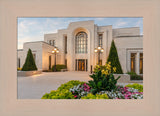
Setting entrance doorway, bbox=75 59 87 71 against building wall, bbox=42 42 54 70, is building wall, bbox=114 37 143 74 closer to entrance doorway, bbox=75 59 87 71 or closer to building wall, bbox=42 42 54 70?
entrance doorway, bbox=75 59 87 71

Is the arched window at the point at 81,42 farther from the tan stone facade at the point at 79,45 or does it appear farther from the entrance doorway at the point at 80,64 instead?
the entrance doorway at the point at 80,64

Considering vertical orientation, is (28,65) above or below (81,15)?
below

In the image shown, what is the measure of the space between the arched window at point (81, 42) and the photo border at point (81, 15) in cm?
1258

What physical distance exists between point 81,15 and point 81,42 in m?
12.8

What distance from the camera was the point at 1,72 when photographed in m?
1.72

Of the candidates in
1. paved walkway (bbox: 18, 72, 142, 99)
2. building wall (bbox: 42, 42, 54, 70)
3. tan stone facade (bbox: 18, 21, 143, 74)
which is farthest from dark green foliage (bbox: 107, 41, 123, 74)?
building wall (bbox: 42, 42, 54, 70)

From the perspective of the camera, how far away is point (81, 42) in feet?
47.9

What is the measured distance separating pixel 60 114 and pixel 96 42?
505 inches

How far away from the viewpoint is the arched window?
14.5 metres

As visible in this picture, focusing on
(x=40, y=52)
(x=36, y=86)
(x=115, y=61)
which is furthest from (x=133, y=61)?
(x=40, y=52)

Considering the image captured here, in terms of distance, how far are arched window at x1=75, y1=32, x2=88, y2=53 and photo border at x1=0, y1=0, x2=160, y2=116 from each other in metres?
12.6

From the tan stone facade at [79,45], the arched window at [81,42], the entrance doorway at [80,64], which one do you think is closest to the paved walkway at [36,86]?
the tan stone facade at [79,45]

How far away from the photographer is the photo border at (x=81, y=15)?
5.64 ft

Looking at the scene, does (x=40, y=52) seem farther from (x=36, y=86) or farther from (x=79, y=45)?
(x=36, y=86)
